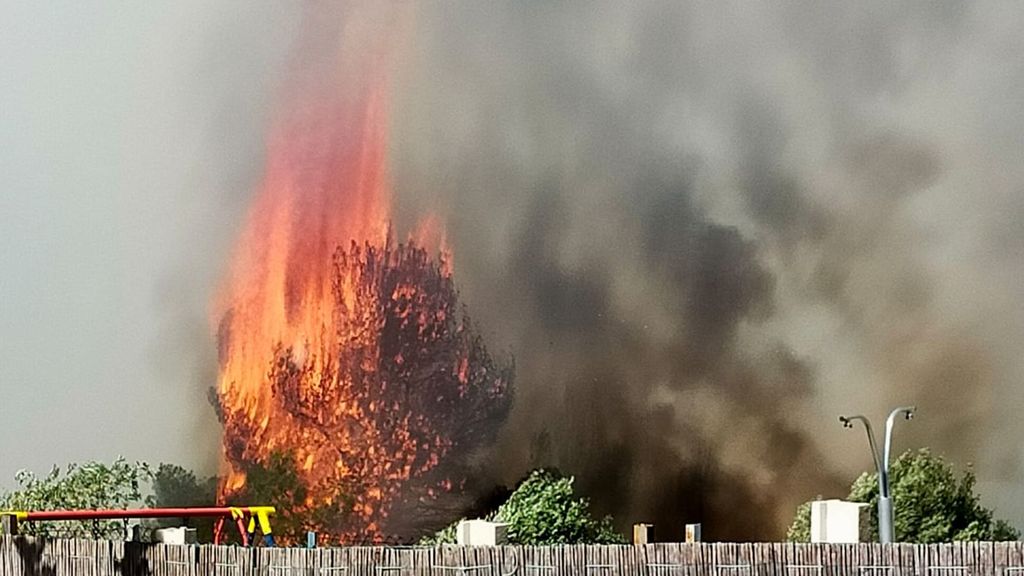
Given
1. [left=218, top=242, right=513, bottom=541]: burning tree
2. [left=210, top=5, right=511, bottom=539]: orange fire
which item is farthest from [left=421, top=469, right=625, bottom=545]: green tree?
[left=210, top=5, right=511, bottom=539]: orange fire

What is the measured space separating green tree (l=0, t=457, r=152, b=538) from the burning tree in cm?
176

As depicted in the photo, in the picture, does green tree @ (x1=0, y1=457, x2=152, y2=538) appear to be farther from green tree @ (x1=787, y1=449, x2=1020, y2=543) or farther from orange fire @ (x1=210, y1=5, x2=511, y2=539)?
green tree @ (x1=787, y1=449, x2=1020, y2=543)

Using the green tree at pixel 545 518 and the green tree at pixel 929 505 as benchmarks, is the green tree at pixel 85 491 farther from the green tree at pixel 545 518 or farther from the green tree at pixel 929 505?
the green tree at pixel 929 505

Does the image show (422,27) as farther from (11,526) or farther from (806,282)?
(11,526)

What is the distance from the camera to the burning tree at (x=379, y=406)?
25.9 m

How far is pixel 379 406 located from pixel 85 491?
5121 mm

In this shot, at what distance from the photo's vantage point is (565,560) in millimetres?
8539

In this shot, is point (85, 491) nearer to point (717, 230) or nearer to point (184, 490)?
point (184, 490)

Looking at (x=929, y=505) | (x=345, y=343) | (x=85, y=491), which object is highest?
(x=345, y=343)

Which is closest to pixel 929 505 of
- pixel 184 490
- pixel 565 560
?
pixel 184 490

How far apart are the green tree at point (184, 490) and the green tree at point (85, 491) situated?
1.08 feet

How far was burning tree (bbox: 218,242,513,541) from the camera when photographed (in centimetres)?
2588

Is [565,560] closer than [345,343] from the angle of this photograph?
Yes

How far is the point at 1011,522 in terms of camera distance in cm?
2395
